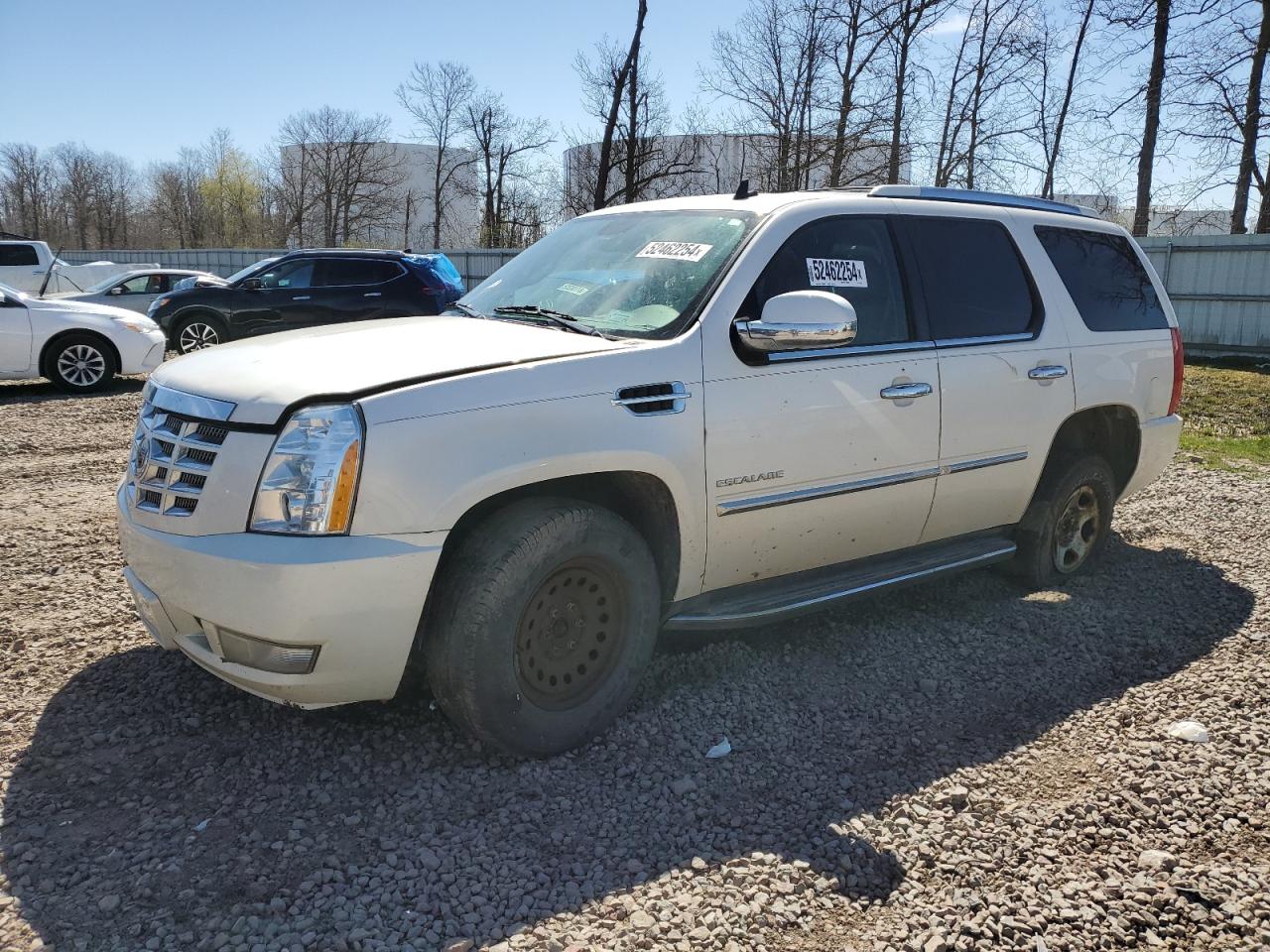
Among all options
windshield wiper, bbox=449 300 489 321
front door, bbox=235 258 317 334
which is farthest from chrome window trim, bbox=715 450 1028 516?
front door, bbox=235 258 317 334

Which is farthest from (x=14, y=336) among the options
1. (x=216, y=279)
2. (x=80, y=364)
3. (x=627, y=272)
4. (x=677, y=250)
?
(x=677, y=250)

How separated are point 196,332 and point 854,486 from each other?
14.7 m

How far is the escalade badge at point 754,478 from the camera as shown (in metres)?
3.64

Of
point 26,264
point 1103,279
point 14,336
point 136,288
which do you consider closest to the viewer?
point 1103,279

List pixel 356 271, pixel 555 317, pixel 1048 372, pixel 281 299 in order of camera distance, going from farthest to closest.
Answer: pixel 281 299 < pixel 356 271 < pixel 1048 372 < pixel 555 317

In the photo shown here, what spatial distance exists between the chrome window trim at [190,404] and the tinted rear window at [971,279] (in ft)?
9.54

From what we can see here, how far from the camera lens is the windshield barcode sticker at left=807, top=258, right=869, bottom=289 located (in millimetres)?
4004

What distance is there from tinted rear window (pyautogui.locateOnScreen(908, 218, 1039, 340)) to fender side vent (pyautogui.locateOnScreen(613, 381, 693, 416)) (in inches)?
58.2

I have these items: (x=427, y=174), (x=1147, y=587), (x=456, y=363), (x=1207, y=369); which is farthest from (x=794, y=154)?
(x=427, y=174)

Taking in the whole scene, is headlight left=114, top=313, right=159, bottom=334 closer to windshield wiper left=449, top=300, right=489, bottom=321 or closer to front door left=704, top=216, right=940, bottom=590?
windshield wiper left=449, top=300, right=489, bottom=321

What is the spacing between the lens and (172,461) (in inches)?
125

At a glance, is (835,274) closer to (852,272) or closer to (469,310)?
(852,272)

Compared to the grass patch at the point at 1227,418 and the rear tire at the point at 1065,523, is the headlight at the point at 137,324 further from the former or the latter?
the grass patch at the point at 1227,418

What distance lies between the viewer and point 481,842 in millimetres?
2941
